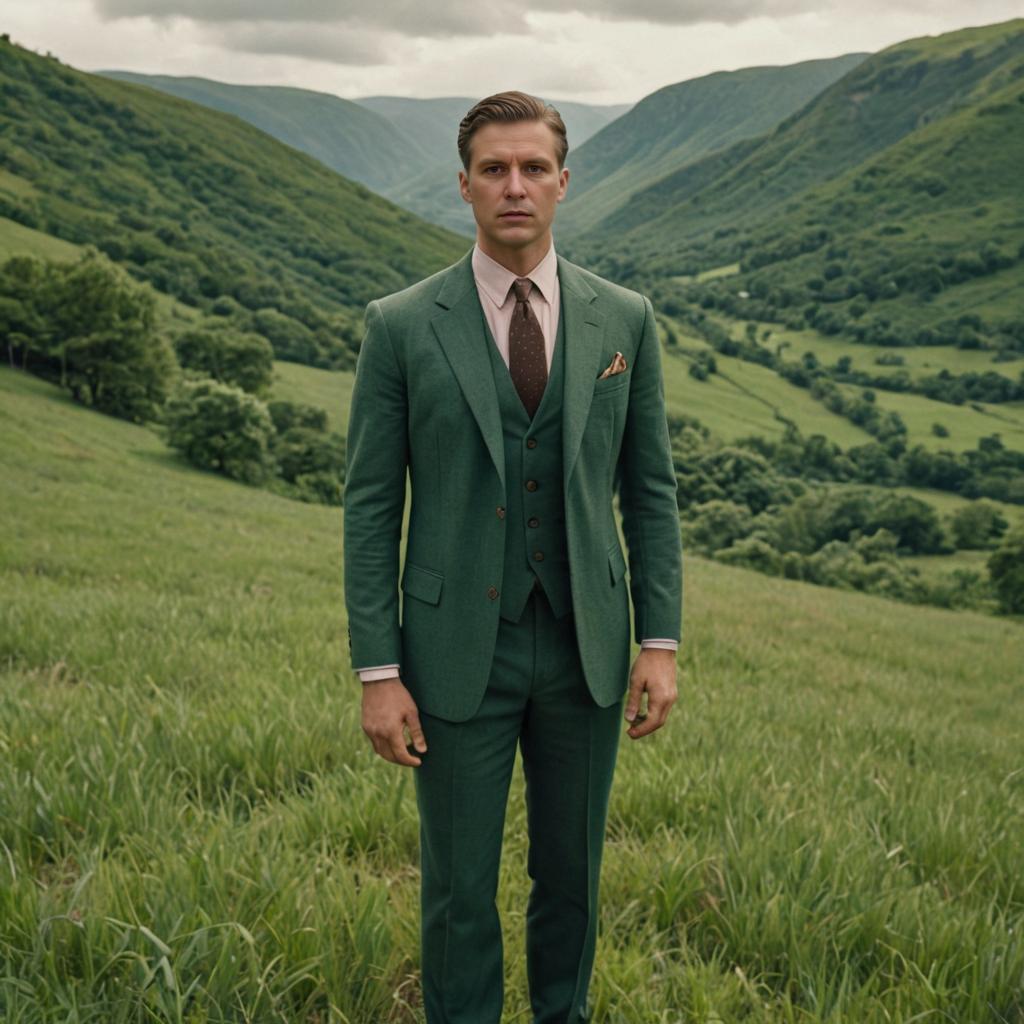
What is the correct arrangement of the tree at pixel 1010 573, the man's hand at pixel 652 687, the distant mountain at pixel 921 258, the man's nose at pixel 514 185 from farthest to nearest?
the distant mountain at pixel 921 258 < the tree at pixel 1010 573 < the man's hand at pixel 652 687 < the man's nose at pixel 514 185

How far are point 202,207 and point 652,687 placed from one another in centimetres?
15232

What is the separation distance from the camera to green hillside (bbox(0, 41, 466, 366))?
311ft

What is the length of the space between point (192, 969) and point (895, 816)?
2881 mm

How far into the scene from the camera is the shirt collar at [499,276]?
242 centimetres

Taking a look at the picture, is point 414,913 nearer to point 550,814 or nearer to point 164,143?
point 550,814

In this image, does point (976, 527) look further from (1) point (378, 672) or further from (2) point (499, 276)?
(1) point (378, 672)

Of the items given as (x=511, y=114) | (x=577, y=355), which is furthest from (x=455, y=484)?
(x=511, y=114)

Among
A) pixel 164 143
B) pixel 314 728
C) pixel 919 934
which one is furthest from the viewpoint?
pixel 164 143

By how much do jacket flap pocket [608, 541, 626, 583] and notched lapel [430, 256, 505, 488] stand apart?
0.42 m

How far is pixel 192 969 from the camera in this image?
2.54m

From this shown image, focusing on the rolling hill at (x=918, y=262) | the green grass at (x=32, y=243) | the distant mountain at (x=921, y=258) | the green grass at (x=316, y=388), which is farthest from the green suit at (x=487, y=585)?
the distant mountain at (x=921, y=258)

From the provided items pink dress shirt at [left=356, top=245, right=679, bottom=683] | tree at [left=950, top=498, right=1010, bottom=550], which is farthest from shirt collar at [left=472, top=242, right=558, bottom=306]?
tree at [left=950, top=498, right=1010, bottom=550]

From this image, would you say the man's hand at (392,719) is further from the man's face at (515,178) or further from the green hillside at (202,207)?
the green hillside at (202,207)

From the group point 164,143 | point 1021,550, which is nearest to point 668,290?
A: point 164,143
